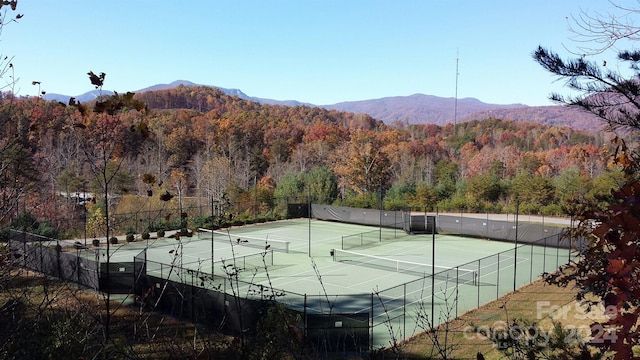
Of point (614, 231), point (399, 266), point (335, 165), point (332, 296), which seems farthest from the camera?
point (335, 165)

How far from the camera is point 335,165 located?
208 feet

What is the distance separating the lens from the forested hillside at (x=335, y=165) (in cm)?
4053

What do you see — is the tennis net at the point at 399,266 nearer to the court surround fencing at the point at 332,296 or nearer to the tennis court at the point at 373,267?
the tennis court at the point at 373,267

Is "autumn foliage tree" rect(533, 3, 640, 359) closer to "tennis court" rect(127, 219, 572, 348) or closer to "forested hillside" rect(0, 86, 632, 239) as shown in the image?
"tennis court" rect(127, 219, 572, 348)

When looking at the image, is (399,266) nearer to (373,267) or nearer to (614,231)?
(373,267)

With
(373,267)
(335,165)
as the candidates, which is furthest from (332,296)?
(335,165)

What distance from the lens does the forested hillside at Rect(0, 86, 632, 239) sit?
133 feet

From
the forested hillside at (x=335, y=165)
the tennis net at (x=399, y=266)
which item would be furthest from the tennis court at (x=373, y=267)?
the forested hillside at (x=335, y=165)

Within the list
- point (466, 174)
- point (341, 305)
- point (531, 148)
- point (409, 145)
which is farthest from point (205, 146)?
point (341, 305)

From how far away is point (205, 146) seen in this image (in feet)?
221

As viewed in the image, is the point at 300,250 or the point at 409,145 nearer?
the point at 300,250

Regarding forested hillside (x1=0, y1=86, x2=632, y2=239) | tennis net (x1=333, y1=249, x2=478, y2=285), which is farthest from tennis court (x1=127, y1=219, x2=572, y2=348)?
forested hillside (x1=0, y1=86, x2=632, y2=239)

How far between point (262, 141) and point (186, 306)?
60.0 meters

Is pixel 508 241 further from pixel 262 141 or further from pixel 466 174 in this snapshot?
pixel 262 141
